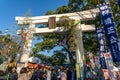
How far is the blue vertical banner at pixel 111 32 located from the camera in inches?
388

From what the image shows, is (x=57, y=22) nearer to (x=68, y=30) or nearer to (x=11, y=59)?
(x=68, y=30)

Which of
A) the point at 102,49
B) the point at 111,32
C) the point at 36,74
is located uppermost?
the point at 111,32

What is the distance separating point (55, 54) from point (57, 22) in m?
5.59

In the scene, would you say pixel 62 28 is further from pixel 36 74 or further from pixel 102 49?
pixel 102 49

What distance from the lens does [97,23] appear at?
690 inches

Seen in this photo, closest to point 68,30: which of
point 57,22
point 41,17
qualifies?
point 57,22

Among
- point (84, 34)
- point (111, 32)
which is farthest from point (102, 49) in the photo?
point (84, 34)

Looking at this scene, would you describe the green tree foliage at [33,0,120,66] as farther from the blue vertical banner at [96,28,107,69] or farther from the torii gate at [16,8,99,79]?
the blue vertical banner at [96,28,107,69]

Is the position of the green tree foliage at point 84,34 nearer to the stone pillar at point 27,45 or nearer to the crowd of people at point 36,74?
the stone pillar at point 27,45

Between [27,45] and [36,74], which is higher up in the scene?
[27,45]

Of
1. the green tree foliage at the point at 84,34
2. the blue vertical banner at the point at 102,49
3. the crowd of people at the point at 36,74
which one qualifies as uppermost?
the green tree foliage at the point at 84,34

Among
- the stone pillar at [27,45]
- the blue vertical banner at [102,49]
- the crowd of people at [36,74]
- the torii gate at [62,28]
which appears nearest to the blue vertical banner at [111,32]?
the blue vertical banner at [102,49]

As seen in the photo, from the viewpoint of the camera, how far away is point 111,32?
10445 millimetres

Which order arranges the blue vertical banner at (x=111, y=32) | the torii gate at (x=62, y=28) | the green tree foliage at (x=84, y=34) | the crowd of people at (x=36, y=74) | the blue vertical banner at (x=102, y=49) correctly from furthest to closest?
the green tree foliage at (x=84, y=34) < the torii gate at (x=62, y=28) < the crowd of people at (x=36, y=74) < the blue vertical banner at (x=102, y=49) < the blue vertical banner at (x=111, y=32)
